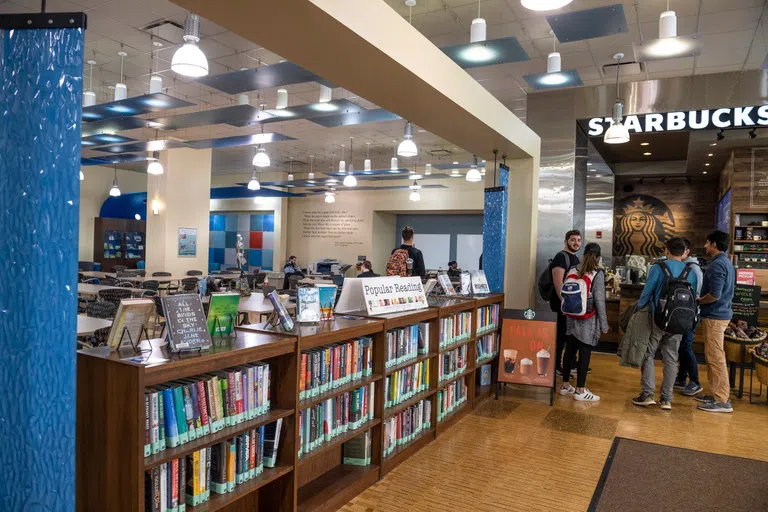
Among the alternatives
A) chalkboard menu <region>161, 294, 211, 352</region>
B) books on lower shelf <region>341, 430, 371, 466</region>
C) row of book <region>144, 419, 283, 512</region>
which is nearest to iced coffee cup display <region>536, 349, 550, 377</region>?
books on lower shelf <region>341, 430, 371, 466</region>

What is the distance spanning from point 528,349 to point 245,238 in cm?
1657

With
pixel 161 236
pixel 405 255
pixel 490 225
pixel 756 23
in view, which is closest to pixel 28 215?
pixel 405 255

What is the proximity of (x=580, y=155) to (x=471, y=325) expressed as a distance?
176 inches

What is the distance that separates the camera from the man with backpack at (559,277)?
6020mm

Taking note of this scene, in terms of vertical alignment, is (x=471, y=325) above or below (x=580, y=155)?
below

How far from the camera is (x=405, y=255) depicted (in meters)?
6.72

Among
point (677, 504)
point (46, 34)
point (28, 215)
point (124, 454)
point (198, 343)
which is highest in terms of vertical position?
point (46, 34)

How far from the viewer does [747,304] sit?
683cm

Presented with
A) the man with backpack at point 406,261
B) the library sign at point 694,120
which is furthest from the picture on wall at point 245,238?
the library sign at point 694,120

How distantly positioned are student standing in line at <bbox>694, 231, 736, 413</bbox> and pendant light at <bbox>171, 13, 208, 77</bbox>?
5226 millimetres

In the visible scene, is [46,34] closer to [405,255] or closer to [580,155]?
[405,255]

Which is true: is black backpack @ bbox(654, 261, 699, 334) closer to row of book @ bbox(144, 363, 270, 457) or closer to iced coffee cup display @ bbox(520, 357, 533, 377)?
iced coffee cup display @ bbox(520, 357, 533, 377)

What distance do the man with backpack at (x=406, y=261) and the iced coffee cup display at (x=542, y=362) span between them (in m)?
1.77

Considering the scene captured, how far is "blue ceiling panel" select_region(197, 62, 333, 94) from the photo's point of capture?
6145 mm
